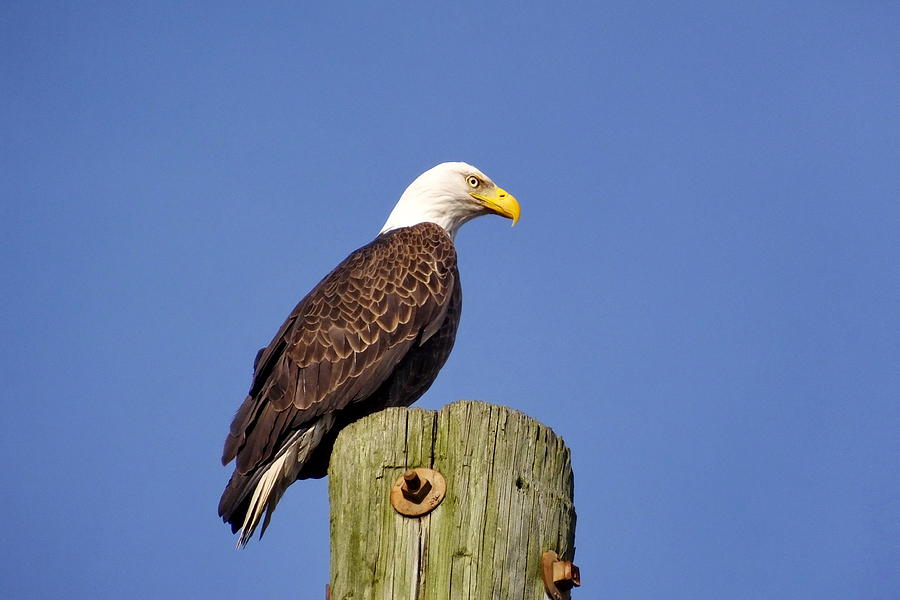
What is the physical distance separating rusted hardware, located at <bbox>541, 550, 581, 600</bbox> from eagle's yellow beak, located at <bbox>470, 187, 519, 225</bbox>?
4126 mm

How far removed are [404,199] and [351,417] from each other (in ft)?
6.26

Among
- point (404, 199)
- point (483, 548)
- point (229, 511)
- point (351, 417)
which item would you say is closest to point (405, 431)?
point (483, 548)

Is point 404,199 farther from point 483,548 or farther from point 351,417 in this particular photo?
point 483,548

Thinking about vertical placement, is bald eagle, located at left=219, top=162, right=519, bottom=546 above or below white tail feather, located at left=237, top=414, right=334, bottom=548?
above

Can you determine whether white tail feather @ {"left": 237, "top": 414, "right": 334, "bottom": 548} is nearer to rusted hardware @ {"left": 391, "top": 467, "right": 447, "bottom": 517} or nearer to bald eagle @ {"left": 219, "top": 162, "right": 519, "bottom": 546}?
bald eagle @ {"left": 219, "top": 162, "right": 519, "bottom": 546}

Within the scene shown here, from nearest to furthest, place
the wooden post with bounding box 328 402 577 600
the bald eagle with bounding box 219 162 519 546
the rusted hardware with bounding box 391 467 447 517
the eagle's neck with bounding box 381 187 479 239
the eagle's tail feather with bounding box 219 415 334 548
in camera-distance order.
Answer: the wooden post with bounding box 328 402 577 600 → the rusted hardware with bounding box 391 467 447 517 → the eagle's tail feather with bounding box 219 415 334 548 → the bald eagle with bounding box 219 162 519 546 → the eagle's neck with bounding box 381 187 479 239

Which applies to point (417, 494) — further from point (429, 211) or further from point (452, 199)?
point (452, 199)

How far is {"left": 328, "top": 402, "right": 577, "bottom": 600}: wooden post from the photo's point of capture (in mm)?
3369

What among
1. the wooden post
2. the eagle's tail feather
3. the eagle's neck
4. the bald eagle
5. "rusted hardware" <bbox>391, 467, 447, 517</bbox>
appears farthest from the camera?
the eagle's neck

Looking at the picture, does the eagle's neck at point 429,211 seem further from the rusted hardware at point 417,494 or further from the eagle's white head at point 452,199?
the rusted hardware at point 417,494

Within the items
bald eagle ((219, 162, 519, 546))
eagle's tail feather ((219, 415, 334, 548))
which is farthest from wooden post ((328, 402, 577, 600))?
bald eagle ((219, 162, 519, 546))

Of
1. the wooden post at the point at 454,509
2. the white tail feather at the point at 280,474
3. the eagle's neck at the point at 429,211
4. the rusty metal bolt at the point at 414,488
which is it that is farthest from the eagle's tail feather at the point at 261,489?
the rusty metal bolt at the point at 414,488

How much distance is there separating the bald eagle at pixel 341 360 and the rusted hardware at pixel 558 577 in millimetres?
2310

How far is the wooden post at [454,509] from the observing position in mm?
3369
